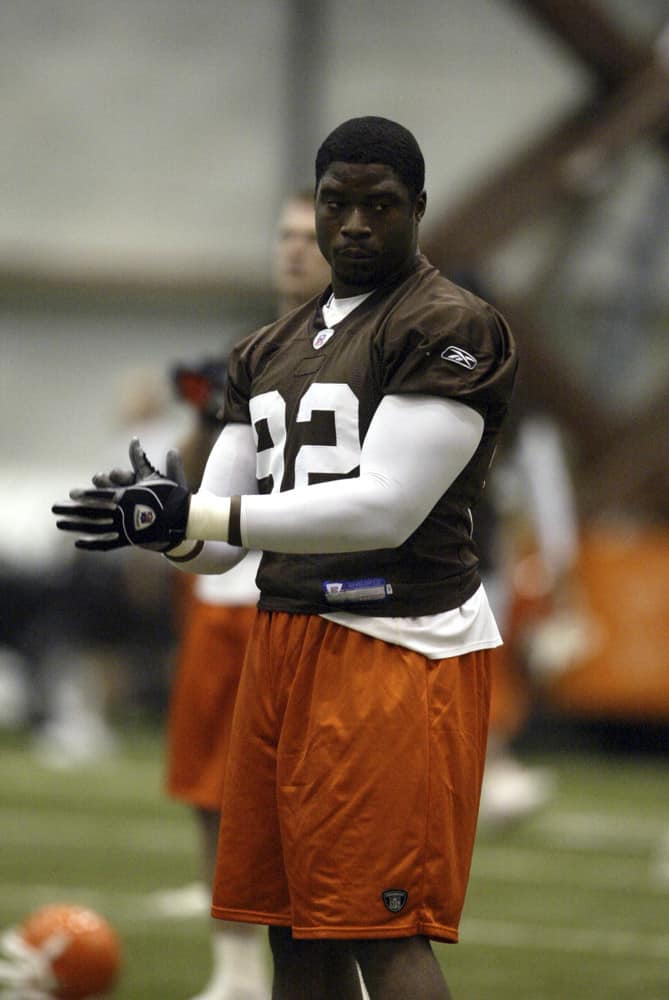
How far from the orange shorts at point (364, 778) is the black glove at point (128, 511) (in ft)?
0.95

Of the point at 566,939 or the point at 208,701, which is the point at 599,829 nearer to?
the point at 566,939

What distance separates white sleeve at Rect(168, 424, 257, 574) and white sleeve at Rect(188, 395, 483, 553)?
12.4 inches

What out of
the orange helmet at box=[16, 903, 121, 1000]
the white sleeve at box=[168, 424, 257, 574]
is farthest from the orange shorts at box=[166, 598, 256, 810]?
the white sleeve at box=[168, 424, 257, 574]

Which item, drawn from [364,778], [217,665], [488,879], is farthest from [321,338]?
[488,879]

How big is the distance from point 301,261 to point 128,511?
168cm

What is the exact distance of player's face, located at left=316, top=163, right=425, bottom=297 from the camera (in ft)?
9.88

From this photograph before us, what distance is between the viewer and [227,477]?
3.32 m

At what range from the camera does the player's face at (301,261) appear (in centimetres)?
447

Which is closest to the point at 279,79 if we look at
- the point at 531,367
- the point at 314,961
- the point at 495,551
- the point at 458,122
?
the point at 458,122

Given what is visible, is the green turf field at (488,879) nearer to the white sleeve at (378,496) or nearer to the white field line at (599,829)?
the white field line at (599,829)

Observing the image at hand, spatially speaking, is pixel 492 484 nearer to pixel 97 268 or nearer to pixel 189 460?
pixel 189 460

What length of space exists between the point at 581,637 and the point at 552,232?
4.62m

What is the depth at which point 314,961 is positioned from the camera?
318 cm

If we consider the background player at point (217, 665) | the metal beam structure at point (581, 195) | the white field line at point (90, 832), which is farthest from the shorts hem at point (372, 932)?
the metal beam structure at point (581, 195)
